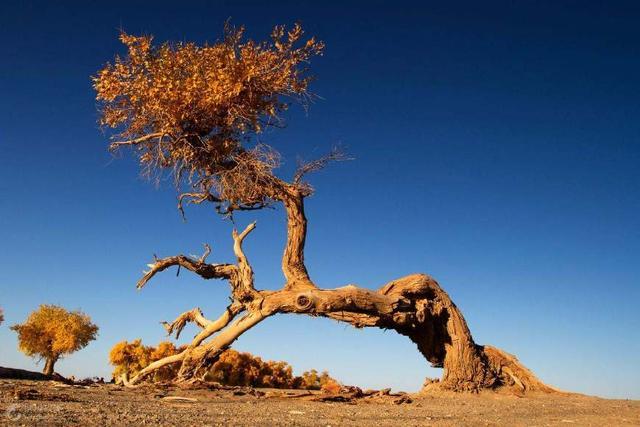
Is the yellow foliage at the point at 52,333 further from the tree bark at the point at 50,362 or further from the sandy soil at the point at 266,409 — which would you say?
the sandy soil at the point at 266,409

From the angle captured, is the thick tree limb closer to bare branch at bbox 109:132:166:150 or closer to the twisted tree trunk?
the twisted tree trunk

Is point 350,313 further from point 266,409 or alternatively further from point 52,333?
point 52,333

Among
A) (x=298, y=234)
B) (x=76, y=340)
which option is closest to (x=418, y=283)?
(x=298, y=234)

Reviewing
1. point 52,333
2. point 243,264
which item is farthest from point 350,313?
point 52,333

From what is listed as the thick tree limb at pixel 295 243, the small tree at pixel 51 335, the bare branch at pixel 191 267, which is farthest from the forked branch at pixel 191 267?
the small tree at pixel 51 335

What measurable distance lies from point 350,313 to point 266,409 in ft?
25.3

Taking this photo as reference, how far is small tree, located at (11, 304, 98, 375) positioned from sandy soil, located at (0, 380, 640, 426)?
33575mm

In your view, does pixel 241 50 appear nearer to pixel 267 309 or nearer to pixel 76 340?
pixel 267 309

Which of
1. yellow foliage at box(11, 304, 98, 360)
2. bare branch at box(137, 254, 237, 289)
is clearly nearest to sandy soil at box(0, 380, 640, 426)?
bare branch at box(137, 254, 237, 289)

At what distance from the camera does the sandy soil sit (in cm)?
827

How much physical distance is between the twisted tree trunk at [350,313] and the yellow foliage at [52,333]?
28115 millimetres

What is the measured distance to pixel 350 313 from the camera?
18.3 metres

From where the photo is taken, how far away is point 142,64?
61.3 feet

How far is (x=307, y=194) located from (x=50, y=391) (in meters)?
10.8
